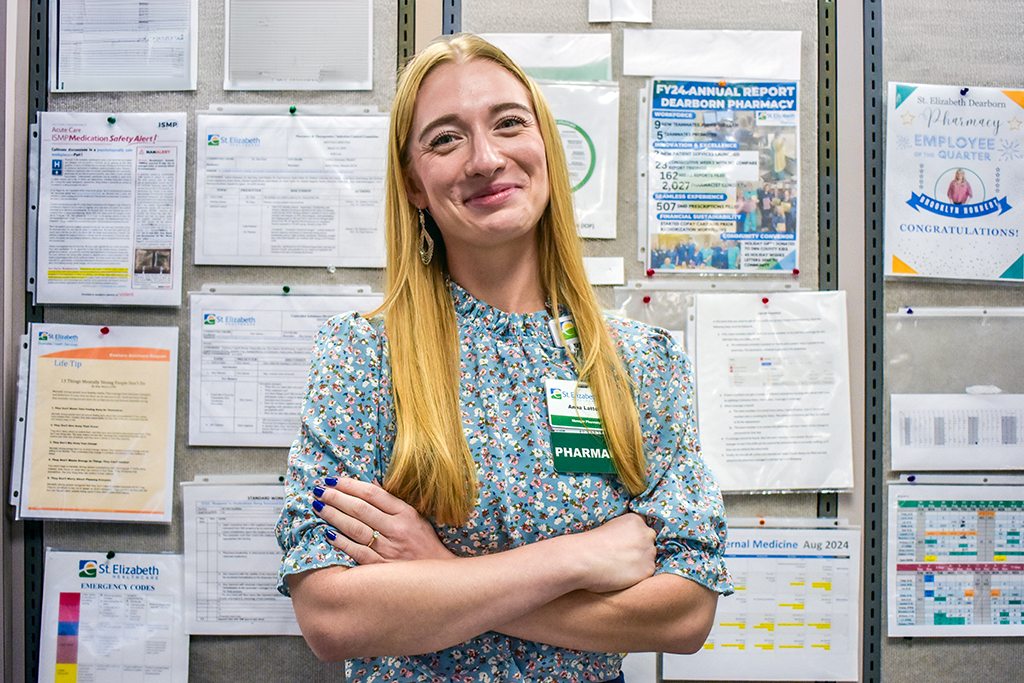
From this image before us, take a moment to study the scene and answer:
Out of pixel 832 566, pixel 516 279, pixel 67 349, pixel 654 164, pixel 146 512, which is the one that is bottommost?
pixel 832 566

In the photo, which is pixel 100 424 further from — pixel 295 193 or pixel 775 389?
pixel 775 389

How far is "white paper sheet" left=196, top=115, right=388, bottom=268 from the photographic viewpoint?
4.81 feet

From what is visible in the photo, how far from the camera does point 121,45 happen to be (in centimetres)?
Result: 149

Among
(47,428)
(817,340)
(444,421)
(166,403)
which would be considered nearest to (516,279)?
(444,421)

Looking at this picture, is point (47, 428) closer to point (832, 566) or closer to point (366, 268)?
point (366, 268)

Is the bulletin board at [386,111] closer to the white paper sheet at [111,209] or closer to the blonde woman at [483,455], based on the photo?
the white paper sheet at [111,209]

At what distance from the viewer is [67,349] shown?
1479 millimetres

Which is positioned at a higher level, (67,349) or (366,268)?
(366,268)

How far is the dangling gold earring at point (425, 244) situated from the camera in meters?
1.04

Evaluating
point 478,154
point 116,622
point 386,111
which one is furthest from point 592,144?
point 116,622

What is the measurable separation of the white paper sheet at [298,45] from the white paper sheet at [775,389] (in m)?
0.95

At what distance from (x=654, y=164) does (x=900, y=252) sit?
0.60 m

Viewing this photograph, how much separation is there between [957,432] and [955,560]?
0.95 ft

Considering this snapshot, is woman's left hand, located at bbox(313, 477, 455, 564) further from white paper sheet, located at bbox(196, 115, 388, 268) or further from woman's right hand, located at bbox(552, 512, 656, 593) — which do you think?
white paper sheet, located at bbox(196, 115, 388, 268)
